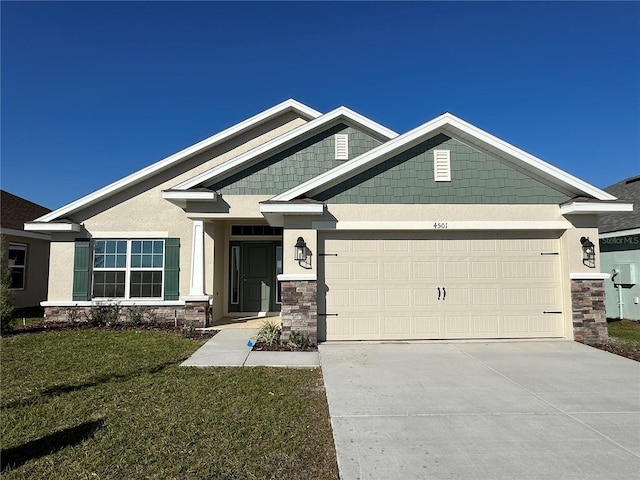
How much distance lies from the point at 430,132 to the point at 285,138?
12.8 ft

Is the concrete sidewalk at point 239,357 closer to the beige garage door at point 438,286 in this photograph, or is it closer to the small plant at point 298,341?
the small plant at point 298,341

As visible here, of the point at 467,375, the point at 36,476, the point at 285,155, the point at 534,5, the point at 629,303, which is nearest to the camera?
the point at 36,476

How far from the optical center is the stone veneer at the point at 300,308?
860 centimetres

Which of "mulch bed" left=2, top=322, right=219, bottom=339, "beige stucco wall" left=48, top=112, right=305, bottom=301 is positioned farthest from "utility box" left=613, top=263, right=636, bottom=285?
"beige stucco wall" left=48, top=112, right=305, bottom=301

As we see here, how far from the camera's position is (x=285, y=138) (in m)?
10.9

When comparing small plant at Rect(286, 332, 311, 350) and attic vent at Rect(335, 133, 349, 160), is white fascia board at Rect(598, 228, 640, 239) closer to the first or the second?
attic vent at Rect(335, 133, 349, 160)

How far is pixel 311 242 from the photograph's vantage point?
8.80 meters

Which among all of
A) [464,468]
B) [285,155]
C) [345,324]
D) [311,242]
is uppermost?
[285,155]

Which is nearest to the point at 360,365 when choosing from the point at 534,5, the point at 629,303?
the point at 534,5

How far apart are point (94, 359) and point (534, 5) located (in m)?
12.6

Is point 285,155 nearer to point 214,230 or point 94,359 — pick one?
point 214,230

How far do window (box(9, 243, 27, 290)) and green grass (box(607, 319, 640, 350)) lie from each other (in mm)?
19248

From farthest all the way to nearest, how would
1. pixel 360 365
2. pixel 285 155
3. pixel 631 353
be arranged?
pixel 285 155 < pixel 631 353 < pixel 360 365

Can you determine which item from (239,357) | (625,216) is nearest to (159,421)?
(239,357)
